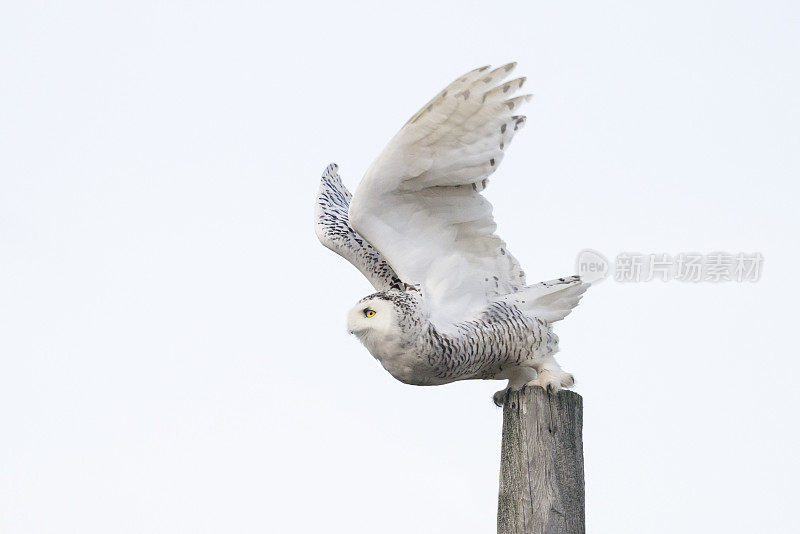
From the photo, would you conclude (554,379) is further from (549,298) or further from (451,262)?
(451,262)

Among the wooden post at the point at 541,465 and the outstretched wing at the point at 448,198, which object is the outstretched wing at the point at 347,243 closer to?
the outstretched wing at the point at 448,198

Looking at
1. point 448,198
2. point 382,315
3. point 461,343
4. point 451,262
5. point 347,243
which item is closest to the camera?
point 382,315

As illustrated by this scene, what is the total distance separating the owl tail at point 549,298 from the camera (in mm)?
5453

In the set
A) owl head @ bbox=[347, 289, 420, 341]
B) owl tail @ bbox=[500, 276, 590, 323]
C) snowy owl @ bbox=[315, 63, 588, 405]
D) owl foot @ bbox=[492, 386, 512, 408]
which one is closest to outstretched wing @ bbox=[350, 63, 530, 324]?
snowy owl @ bbox=[315, 63, 588, 405]

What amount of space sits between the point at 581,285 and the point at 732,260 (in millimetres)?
1400

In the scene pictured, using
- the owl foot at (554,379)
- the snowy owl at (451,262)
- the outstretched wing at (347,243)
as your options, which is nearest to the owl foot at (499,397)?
the snowy owl at (451,262)

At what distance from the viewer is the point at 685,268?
642 centimetres

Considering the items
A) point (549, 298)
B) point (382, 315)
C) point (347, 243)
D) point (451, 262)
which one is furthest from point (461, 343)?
point (347, 243)

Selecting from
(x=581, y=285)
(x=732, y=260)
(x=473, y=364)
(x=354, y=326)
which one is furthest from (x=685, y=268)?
(x=354, y=326)

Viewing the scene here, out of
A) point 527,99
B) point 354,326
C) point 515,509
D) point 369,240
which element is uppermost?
point 527,99

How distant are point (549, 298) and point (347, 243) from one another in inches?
49.9

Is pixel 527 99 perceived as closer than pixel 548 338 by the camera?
Yes

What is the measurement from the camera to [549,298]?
5512 mm

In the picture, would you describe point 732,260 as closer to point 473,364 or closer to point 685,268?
point 685,268
